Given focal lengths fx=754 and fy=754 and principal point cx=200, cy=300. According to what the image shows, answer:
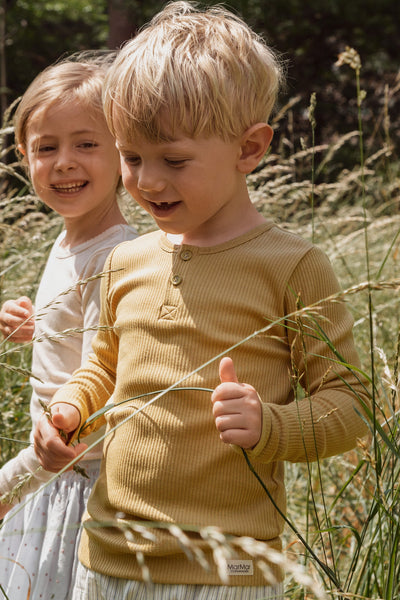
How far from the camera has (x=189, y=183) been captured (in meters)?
1.46

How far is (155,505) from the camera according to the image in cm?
141

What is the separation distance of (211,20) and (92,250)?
2.22 feet

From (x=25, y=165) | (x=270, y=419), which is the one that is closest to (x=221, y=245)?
(x=270, y=419)

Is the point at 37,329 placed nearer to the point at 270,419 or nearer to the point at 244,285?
the point at 244,285

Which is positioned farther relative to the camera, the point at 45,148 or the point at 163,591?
the point at 45,148

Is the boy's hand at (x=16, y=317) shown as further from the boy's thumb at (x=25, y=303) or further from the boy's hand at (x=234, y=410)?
the boy's hand at (x=234, y=410)

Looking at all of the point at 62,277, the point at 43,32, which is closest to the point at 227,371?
the point at 62,277

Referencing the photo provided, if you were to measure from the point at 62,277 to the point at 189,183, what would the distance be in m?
0.68

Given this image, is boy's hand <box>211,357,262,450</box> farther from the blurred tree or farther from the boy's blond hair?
the blurred tree

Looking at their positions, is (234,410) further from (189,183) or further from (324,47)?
(324,47)

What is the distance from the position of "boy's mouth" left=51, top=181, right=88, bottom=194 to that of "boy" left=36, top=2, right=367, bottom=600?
529 millimetres

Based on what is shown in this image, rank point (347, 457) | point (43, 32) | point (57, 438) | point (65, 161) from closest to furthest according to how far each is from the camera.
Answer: point (57, 438) → point (65, 161) → point (347, 457) → point (43, 32)

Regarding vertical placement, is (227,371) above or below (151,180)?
below

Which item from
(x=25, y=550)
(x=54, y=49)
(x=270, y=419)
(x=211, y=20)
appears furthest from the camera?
(x=54, y=49)
